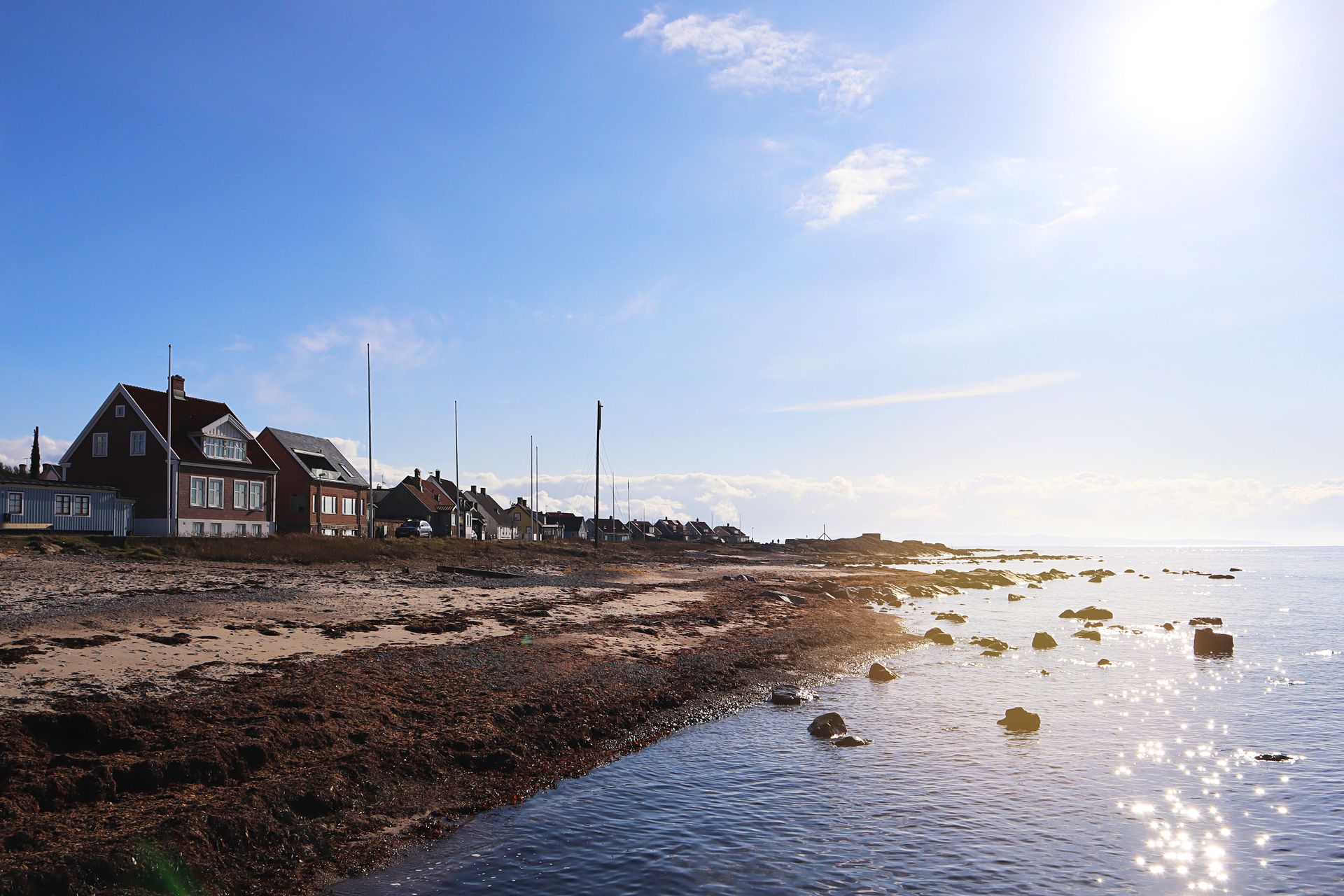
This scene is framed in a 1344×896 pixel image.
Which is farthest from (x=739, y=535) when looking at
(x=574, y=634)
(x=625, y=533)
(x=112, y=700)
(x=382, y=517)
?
(x=112, y=700)

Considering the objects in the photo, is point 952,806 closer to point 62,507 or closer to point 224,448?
point 62,507

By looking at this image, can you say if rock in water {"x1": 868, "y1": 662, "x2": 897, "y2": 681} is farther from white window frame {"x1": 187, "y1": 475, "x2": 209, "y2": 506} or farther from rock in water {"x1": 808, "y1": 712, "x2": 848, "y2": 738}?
white window frame {"x1": 187, "y1": 475, "x2": 209, "y2": 506}

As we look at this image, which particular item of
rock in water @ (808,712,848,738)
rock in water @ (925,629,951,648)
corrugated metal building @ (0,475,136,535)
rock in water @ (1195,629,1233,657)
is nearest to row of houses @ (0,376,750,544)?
corrugated metal building @ (0,475,136,535)

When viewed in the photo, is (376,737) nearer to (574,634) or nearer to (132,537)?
(574,634)

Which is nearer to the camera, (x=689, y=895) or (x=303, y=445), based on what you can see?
(x=689, y=895)

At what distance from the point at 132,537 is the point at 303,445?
30066mm

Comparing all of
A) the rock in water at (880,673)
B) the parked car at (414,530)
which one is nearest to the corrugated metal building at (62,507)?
the parked car at (414,530)

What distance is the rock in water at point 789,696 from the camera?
1752 centimetres

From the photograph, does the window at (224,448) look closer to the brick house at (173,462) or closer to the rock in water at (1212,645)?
the brick house at (173,462)

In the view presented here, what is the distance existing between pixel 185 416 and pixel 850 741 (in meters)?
51.5

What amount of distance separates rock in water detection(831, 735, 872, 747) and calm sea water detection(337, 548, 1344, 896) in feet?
0.55

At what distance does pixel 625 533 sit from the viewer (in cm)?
15462

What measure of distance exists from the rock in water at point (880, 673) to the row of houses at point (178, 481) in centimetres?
3823

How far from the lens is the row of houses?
151 ft
